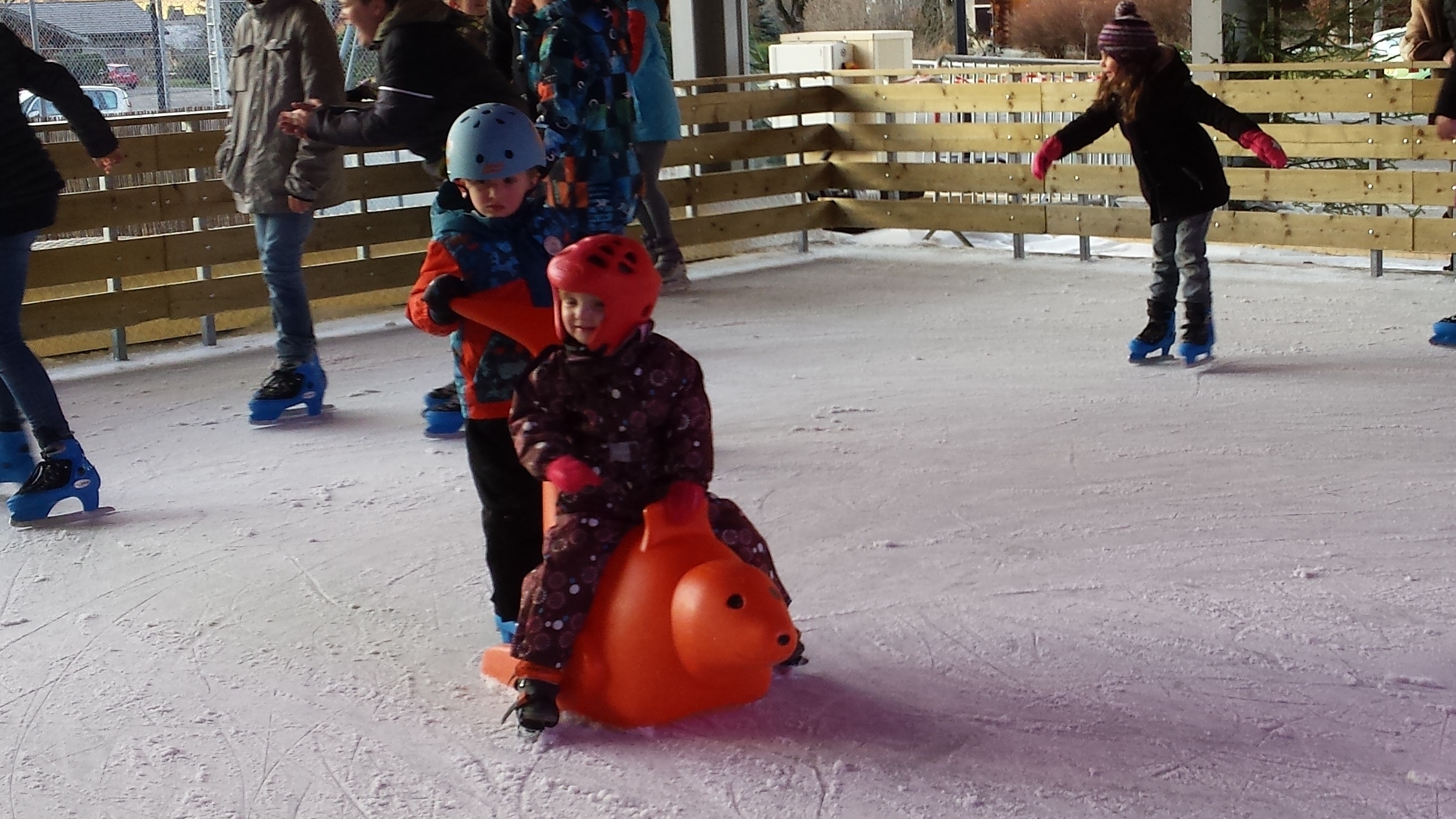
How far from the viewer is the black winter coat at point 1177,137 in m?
5.87

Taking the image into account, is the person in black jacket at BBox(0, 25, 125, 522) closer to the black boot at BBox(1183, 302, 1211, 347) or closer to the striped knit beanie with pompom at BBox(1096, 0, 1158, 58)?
the striped knit beanie with pompom at BBox(1096, 0, 1158, 58)

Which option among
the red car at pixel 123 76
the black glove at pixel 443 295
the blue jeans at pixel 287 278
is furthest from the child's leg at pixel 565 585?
the red car at pixel 123 76

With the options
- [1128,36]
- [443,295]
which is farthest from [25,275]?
[1128,36]

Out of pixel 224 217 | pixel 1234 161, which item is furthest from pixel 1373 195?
pixel 224 217

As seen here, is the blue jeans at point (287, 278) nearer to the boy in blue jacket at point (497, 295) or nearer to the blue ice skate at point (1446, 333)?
the boy in blue jacket at point (497, 295)

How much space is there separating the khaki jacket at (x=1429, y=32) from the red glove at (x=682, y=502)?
6449mm

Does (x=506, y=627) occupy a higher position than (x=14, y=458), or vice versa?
(x=14, y=458)

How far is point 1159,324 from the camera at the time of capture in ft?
20.1

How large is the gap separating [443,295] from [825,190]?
22.3 ft

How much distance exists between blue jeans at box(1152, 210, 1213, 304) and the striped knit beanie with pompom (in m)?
0.64

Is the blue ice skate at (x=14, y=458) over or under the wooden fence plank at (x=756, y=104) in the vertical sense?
under

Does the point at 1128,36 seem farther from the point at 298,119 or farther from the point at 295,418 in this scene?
the point at 295,418

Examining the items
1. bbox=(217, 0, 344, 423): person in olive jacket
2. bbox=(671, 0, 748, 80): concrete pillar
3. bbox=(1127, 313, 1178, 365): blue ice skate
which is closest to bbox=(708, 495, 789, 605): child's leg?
bbox=(217, 0, 344, 423): person in olive jacket

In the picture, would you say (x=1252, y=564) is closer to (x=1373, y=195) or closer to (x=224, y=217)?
(x=1373, y=195)
